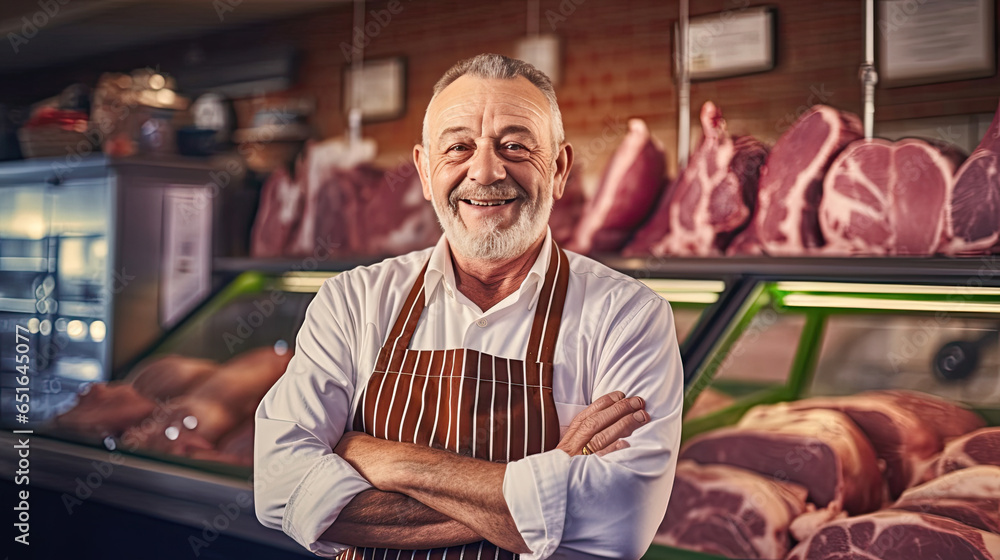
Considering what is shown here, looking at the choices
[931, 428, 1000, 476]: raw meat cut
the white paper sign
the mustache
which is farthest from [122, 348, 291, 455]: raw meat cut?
[931, 428, 1000, 476]: raw meat cut

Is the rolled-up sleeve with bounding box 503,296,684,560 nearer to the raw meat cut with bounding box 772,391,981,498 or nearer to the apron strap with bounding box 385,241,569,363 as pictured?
the apron strap with bounding box 385,241,569,363

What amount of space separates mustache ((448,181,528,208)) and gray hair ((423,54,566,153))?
126mm

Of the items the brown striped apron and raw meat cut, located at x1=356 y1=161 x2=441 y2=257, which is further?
raw meat cut, located at x1=356 y1=161 x2=441 y2=257

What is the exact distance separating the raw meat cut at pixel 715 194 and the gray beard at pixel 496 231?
0.80 meters

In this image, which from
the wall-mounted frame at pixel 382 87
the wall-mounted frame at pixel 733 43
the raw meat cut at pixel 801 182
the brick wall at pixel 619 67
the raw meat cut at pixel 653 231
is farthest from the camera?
the wall-mounted frame at pixel 382 87

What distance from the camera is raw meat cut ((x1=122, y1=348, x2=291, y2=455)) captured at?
7.99 ft

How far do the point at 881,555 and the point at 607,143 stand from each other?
177 centimetres

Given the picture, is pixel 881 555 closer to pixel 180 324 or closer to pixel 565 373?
pixel 565 373

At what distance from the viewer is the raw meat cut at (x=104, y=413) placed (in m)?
2.61

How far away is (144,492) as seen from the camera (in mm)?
2277

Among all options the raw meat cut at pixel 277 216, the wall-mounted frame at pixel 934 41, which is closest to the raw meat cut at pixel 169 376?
the raw meat cut at pixel 277 216

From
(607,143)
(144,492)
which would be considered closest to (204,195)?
(144,492)

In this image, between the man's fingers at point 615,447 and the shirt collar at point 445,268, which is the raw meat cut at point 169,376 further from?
the man's fingers at point 615,447

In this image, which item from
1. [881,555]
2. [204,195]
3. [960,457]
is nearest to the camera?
[881,555]
